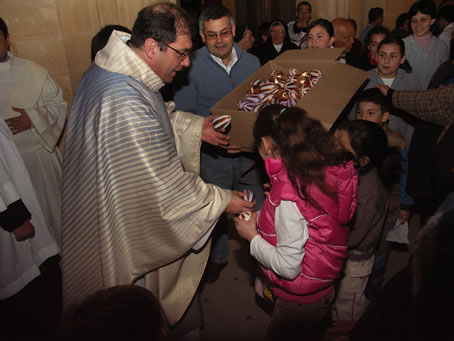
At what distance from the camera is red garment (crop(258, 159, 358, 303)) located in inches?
64.2

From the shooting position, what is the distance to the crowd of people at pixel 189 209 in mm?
1039

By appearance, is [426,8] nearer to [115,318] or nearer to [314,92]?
[314,92]

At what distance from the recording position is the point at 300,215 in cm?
163

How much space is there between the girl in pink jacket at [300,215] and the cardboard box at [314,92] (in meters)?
0.40

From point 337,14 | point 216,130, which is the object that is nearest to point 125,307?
point 216,130

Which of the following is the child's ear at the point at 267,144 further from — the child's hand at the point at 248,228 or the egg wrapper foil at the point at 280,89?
the egg wrapper foil at the point at 280,89

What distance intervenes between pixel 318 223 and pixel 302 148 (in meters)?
0.34

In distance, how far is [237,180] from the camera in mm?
3105

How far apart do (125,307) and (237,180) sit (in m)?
2.17

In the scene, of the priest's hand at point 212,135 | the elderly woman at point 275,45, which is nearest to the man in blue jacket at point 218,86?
the priest's hand at point 212,135

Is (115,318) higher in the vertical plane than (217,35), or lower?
lower

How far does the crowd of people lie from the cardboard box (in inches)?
5.8

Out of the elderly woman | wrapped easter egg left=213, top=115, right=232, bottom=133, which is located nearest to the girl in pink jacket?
wrapped easter egg left=213, top=115, right=232, bottom=133

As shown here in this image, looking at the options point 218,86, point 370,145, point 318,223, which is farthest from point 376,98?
point 318,223
